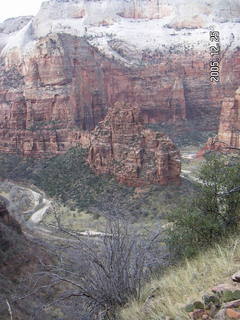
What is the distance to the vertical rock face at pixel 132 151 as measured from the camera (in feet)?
121

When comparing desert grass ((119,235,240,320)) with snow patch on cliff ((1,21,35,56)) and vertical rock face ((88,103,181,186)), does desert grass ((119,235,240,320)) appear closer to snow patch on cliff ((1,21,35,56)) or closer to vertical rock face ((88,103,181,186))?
vertical rock face ((88,103,181,186))

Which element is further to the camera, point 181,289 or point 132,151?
point 132,151

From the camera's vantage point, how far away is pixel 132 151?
3800 cm

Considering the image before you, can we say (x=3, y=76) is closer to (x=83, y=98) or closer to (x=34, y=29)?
(x=83, y=98)

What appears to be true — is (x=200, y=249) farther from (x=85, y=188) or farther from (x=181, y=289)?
(x=85, y=188)

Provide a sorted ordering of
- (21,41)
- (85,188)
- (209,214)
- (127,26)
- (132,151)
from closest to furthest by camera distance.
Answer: (209,214), (132,151), (85,188), (21,41), (127,26)

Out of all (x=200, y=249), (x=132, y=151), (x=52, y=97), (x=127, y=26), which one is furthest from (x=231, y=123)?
(x=127, y=26)

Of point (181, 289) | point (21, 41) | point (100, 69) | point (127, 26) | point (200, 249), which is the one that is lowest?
point (200, 249)

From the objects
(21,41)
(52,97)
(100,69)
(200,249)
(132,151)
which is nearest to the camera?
(200,249)

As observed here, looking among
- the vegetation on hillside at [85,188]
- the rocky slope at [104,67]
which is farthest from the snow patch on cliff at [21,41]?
the vegetation on hillside at [85,188]

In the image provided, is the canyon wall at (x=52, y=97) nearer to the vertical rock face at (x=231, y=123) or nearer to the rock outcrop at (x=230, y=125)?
the rock outcrop at (x=230, y=125)

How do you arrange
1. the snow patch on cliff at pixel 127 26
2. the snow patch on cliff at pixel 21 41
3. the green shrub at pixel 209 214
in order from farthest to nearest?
the snow patch on cliff at pixel 127 26
the snow patch on cliff at pixel 21 41
the green shrub at pixel 209 214

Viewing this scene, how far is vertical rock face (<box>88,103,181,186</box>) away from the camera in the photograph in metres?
36.8

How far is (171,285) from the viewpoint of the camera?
7.55 meters
